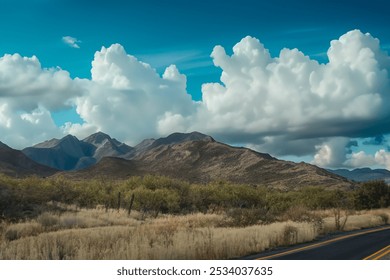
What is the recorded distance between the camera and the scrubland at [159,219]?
693 inches

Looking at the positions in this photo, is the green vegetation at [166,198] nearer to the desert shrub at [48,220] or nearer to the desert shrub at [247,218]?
the desert shrub at [247,218]

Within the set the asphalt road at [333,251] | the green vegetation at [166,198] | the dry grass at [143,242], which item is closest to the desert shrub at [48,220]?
the dry grass at [143,242]

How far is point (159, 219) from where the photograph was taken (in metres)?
37.2

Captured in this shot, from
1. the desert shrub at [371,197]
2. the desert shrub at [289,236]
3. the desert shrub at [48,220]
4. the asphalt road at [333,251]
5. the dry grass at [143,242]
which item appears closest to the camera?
the dry grass at [143,242]

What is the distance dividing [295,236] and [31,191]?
26918 millimetres

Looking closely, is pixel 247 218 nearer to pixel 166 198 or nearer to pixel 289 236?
pixel 289 236

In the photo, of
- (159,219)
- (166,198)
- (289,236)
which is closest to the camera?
(289,236)

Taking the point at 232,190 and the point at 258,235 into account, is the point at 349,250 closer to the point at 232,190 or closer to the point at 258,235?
Answer: the point at 258,235

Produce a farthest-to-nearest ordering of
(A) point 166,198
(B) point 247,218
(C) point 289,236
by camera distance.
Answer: (A) point 166,198
(B) point 247,218
(C) point 289,236

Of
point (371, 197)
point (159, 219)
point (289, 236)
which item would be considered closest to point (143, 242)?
point (289, 236)

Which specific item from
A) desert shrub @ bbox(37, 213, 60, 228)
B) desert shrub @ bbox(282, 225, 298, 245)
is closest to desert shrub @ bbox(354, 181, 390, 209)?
desert shrub @ bbox(282, 225, 298, 245)

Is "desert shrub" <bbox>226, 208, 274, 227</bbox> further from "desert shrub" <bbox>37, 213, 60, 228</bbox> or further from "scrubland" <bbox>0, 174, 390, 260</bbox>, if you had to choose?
"desert shrub" <bbox>37, 213, 60, 228</bbox>

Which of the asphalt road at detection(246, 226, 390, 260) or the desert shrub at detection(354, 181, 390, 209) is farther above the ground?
the desert shrub at detection(354, 181, 390, 209)

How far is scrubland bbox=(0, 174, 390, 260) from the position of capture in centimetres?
1759
